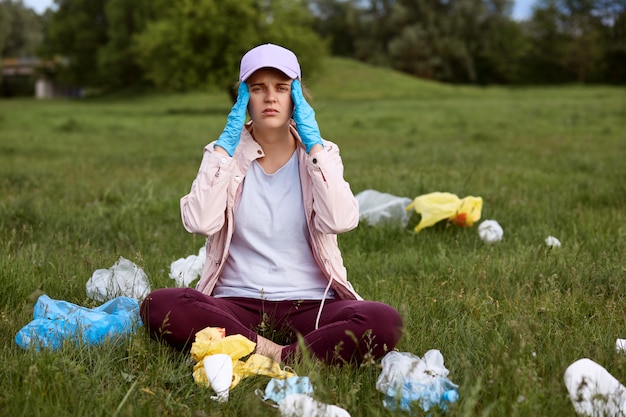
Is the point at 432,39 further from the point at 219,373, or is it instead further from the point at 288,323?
the point at 219,373

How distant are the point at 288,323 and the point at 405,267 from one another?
137cm

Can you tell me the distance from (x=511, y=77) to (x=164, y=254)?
2349 inches

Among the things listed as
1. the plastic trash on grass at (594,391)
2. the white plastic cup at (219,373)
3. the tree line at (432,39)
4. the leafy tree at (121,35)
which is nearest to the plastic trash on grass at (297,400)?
the white plastic cup at (219,373)

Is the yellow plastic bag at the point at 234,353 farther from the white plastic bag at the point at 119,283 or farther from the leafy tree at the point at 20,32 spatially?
the leafy tree at the point at 20,32

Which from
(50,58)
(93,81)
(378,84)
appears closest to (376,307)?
(378,84)

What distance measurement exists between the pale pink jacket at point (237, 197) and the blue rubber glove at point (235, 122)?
53 millimetres

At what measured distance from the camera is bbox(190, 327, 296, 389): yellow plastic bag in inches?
107

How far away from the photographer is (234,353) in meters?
2.82

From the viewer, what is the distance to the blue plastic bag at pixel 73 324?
2.89 m

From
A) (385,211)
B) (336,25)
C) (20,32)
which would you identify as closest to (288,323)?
(385,211)

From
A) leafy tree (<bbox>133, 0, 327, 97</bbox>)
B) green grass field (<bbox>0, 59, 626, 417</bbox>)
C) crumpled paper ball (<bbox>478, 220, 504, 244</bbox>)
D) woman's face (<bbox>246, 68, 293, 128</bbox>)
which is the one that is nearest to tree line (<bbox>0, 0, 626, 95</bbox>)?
leafy tree (<bbox>133, 0, 327, 97</bbox>)

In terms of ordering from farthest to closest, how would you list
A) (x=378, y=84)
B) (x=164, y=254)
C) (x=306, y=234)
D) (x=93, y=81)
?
(x=93, y=81) → (x=378, y=84) → (x=164, y=254) → (x=306, y=234)

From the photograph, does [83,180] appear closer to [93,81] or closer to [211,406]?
[211,406]

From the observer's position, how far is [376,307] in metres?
2.93
